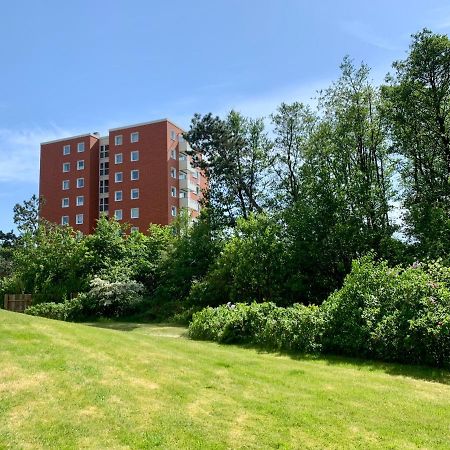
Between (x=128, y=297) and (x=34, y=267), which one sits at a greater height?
(x=34, y=267)

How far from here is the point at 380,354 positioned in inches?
421

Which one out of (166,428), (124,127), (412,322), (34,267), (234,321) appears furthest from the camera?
(124,127)

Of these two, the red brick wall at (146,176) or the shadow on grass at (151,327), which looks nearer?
the shadow on grass at (151,327)

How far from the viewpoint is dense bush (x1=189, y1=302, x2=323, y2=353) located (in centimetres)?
1206

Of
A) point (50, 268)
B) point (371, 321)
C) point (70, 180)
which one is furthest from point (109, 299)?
point (70, 180)

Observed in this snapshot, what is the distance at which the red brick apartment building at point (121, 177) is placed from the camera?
57.5 m

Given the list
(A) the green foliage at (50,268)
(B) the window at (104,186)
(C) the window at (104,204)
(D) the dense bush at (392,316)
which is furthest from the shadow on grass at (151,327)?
(B) the window at (104,186)

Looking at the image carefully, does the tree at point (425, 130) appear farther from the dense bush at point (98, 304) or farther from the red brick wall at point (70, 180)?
the red brick wall at point (70, 180)

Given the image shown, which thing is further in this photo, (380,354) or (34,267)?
(34,267)

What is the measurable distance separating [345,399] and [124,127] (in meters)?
57.9

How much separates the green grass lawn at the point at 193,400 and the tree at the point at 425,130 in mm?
10776

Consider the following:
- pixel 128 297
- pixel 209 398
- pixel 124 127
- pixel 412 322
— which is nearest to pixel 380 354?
pixel 412 322

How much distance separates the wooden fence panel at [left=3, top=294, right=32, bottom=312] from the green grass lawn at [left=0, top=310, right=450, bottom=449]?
17993mm

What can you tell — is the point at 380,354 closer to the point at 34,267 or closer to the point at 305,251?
the point at 305,251
